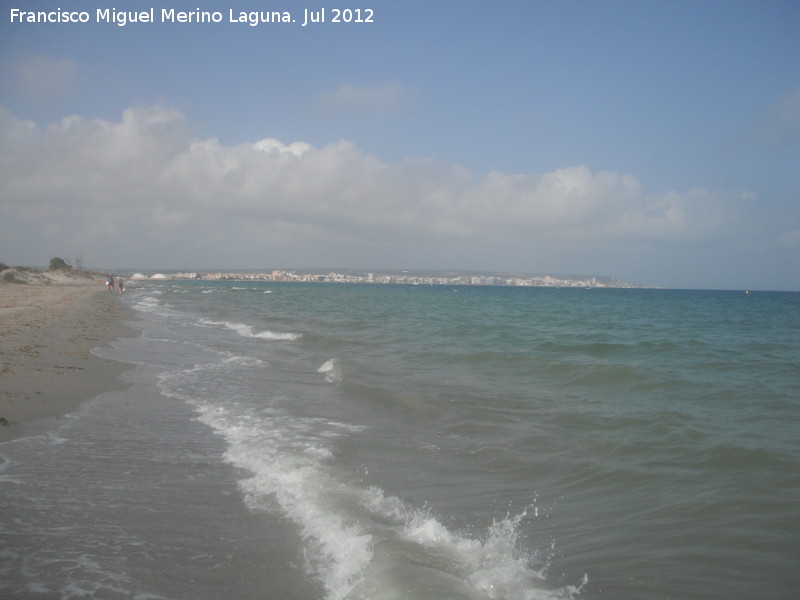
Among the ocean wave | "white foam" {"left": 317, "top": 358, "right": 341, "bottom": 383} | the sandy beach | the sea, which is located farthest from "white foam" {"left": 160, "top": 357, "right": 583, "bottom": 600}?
the ocean wave

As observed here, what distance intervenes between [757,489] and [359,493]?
4.52m

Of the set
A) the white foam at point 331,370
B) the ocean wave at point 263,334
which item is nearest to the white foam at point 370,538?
the white foam at point 331,370

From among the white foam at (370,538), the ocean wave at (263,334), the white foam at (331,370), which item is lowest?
the ocean wave at (263,334)

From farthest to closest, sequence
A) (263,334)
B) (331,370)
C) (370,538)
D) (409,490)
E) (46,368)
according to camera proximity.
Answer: (263,334) → (331,370) → (46,368) → (409,490) → (370,538)

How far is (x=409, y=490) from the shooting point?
243 inches

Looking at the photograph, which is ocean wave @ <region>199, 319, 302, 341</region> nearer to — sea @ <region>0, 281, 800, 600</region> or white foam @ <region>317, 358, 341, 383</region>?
white foam @ <region>317, 358, 341, 383</region>

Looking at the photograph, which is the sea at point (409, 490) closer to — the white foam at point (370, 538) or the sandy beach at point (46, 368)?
the white foam at point (370, 538)

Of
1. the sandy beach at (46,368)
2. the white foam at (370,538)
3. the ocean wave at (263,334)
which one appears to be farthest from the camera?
the ocean wave at (263,334)

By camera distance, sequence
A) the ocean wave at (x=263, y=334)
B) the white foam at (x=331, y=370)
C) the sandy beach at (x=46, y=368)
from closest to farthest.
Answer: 1. the sandy beach at (x=46, y=368)
2. the white foam at (x=331, y=370)
3. the ocean wave at (x=263, y=334)

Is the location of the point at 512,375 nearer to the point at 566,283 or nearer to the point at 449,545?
the point at 449,545

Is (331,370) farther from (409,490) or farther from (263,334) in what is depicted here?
(263,334)

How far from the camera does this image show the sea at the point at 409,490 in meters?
4.18

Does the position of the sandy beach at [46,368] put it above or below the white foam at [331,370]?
above

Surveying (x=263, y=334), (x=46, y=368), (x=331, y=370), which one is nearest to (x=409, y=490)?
(x=331, y=370)
